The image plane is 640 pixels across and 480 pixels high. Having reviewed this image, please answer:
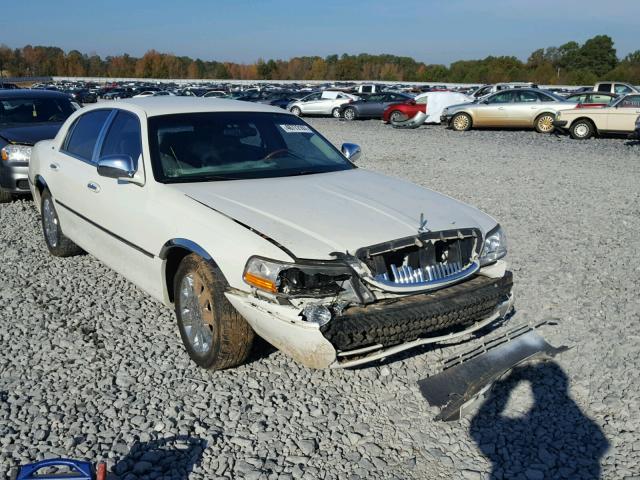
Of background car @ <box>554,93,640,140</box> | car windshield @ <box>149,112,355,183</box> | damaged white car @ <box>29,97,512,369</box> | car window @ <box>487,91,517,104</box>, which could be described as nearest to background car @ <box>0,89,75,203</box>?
damaged white car @ <box>29,97,512,369</box>

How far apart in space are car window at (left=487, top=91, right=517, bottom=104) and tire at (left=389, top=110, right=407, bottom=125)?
3.81 m

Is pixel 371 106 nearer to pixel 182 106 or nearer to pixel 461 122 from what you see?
pixel 461 122

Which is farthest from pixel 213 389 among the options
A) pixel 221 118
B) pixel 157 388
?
pixel 221 118

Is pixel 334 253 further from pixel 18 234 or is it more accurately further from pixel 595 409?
pixel 18 234

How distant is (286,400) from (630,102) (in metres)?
18.4

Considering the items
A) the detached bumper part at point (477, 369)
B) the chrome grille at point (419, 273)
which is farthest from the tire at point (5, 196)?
the detached bumper part at point (477, 369)

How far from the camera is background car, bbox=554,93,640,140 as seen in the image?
720 inches

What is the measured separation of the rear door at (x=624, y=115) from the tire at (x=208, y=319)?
57.5 feet

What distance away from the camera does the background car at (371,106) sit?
2886cm

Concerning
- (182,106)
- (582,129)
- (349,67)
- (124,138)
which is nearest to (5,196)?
(124,138)

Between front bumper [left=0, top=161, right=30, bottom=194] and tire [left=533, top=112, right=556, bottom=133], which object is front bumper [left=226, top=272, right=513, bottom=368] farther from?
tire [left=533, top=112, right=556, bottom=133]

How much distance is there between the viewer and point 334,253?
3.38 meters

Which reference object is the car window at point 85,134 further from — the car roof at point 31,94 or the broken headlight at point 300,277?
the car roof at point 31,94

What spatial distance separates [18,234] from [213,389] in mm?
4648
